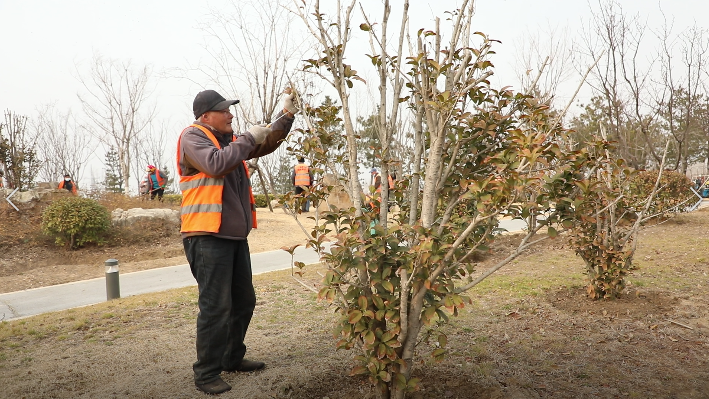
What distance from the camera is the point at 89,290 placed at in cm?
739

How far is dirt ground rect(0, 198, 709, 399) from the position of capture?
3.10 m

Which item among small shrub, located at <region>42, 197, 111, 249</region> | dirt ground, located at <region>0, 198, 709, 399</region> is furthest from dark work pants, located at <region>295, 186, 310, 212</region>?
small shrub, located at <region>42, 197, 111, 249</region>

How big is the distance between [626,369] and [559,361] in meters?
0.42

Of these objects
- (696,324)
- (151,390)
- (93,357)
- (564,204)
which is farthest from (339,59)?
(696,324)

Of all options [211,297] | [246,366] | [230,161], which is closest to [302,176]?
[246,366]

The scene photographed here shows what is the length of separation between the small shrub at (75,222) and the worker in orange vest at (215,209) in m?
8.47

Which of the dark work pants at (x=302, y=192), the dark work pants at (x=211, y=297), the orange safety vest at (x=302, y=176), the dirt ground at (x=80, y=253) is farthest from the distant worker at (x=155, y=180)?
the dark work pants at (x=211, y=297)

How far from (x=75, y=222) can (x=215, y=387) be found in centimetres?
869

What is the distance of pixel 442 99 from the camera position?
2318mm

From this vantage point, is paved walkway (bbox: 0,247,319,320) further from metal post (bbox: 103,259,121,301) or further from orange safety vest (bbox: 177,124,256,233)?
orange safety vest (bbox: 177,124,256,233)

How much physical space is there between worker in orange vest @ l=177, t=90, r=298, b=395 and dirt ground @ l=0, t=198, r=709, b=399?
1.29ft

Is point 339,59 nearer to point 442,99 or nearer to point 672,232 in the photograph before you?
point 442,99

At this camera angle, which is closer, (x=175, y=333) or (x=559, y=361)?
(x=559, y=361)

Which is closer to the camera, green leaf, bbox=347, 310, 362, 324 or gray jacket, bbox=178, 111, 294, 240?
→ green leaf, bbox=347, 310, 362, 324
